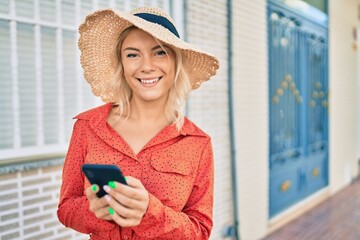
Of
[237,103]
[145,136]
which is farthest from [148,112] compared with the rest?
[237,103]

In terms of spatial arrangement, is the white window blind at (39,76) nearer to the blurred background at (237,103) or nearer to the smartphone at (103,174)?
the blurred background at (237,103)

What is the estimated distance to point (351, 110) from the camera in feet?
26.6

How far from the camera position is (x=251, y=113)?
4500mm

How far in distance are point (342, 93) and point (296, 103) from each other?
2.29m

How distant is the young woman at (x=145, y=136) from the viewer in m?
1.53

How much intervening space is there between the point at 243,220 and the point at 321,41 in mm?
3945

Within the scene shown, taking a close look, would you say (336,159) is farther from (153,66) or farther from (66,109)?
(153,66)

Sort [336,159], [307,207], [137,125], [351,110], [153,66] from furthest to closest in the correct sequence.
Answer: [351,110], [336,159], [307,207], [137,125], [153,66]

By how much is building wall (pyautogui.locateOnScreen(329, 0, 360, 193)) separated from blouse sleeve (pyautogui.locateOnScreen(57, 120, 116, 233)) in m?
6.30

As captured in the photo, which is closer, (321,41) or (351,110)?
(321,41)

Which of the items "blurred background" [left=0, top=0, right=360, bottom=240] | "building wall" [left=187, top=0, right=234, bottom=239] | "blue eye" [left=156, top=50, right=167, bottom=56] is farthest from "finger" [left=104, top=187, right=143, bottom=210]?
"building wall" [left=187, top=0, right=234, bottom=239]

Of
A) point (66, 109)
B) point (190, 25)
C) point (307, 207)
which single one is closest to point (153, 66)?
point (66, 109)

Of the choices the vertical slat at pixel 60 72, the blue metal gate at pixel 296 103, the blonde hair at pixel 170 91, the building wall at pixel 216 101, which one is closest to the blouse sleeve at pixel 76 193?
the blonde hair at pixel 170 91

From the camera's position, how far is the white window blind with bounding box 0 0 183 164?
230cm
